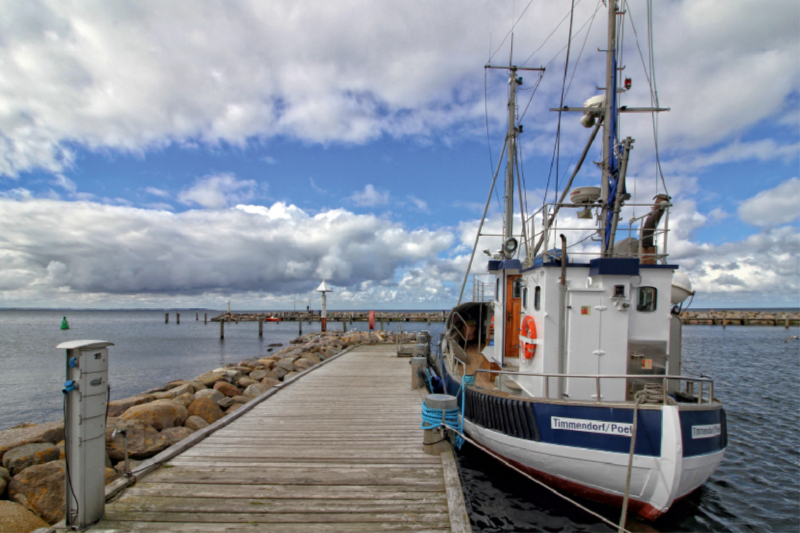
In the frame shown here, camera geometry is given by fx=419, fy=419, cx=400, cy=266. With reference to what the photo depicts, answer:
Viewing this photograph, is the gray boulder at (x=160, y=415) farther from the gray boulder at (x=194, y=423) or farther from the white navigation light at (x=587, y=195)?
the white navigation light at (x=587, y=195)

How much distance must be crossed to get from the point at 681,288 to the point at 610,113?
338 cm

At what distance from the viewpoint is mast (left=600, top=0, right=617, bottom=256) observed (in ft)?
25.4

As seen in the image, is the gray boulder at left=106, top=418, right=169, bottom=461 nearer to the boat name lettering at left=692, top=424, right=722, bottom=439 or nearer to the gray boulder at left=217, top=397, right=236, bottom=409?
the gray boulder at left=217, top=397, right=236, bottom=409

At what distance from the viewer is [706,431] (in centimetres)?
533

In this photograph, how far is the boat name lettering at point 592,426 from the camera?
5.24 meters

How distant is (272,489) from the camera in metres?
4.72

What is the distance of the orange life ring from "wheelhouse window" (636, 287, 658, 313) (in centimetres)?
170

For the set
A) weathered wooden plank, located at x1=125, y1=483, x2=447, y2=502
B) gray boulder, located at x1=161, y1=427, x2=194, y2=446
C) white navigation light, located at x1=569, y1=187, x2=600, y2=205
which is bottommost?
gray boulder, located at x1=161, y1=427, x2=194, y2=446

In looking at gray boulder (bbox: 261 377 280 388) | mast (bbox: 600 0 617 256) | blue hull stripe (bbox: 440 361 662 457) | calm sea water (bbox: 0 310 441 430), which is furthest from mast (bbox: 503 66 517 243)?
calm sea water (bbox: 0 310 441 430)

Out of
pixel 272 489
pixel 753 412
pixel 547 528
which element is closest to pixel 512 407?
pixel 547 528

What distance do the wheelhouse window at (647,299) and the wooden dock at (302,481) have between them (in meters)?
4.02

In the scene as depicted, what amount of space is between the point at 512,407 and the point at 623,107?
613cm

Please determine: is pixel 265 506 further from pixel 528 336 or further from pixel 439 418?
pixel 528 336

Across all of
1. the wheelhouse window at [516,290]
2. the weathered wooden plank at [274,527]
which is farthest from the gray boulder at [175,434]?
the wheelhouse window at [516,290]
